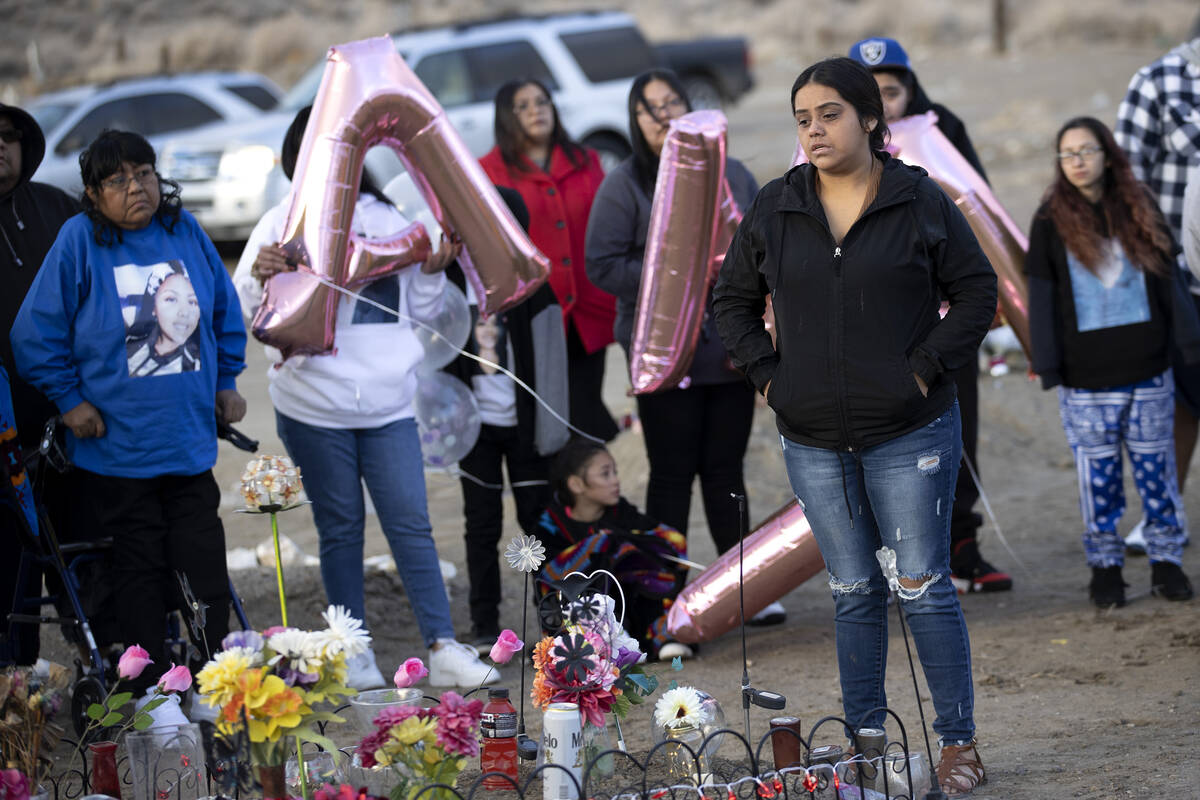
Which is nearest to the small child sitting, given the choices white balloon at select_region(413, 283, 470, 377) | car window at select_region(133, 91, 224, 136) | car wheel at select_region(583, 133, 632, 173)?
white balloon at select_region(413, 283, 470, 377)

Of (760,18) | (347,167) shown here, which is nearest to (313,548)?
(347,167)

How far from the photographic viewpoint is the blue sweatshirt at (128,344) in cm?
461

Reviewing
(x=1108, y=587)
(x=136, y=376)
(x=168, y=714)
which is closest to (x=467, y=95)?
(x=1108, y=587)

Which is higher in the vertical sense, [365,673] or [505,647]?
[505,647]

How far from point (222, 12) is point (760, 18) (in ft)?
46.1

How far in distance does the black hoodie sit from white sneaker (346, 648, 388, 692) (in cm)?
135

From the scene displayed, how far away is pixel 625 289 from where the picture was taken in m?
5.80

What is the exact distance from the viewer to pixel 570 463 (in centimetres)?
566

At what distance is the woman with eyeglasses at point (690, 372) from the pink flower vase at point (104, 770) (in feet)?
8.70

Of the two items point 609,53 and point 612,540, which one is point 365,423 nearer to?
point 612,540

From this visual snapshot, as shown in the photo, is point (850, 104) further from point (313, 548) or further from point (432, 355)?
point (313, 548)

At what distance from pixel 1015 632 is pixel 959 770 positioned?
6.68 feet

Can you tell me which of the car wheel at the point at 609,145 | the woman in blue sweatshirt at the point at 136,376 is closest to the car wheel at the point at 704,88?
the car wheel at the point at 609,145

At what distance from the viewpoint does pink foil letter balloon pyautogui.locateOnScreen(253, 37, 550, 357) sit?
509 cm
